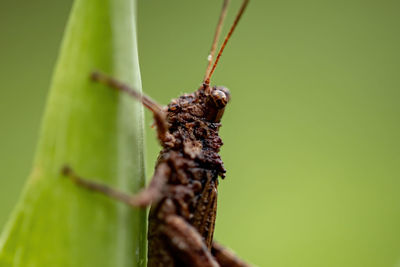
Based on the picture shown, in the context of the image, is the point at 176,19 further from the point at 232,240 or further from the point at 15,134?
the point at 232,240

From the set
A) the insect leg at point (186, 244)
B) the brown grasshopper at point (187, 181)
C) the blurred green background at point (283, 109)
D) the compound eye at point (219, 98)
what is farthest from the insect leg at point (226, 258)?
the blurred green background at point (283, 109)

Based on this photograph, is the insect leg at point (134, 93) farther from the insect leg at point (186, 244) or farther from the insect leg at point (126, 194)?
the insect leg at point (186, 244)

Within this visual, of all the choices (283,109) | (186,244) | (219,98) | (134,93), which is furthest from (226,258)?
(283,109)

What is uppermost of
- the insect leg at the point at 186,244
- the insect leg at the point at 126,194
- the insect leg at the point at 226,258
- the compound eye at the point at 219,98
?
the compound eye at the point at 219,98

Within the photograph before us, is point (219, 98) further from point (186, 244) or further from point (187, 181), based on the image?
point (186, 244)

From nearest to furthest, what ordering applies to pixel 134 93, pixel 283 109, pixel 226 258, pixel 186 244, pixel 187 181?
pixel 134 93
pixel 186 244
pixel 187 181
pixel 226 258
pixel 283 109

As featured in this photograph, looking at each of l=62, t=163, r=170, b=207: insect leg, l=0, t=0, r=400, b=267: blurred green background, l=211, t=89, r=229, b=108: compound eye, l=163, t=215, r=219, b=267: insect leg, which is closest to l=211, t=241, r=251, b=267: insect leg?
l=163, t=215, r=219, b=267: insect leg

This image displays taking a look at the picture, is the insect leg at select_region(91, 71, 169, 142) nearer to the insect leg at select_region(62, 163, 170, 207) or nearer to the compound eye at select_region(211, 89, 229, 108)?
the insect leg at select_region(62, 163, 170, 207)
